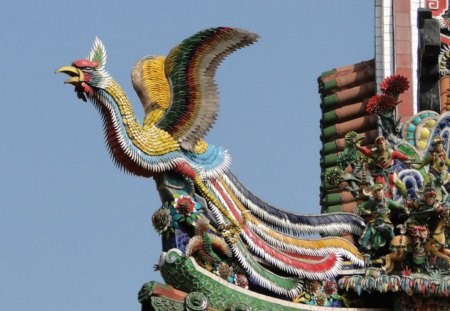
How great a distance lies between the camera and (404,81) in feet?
110

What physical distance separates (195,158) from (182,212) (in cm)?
115

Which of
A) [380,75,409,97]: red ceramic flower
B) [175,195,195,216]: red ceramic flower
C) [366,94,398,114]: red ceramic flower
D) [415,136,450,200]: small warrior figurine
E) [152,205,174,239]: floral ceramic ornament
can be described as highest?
[380,75,409,97]: red ceramic flower

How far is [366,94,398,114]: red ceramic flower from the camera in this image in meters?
33.7

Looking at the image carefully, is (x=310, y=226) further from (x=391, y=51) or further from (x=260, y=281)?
(x=391, y=51)

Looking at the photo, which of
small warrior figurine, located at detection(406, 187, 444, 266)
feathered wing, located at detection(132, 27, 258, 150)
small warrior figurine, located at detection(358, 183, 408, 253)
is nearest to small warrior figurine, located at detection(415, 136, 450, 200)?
small warrior figurine, located at detection(406, 187, 444, 266)

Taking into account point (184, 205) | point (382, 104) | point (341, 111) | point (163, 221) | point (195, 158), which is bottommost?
point (163, 221)

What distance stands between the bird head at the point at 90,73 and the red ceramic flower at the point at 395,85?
18.0 ft

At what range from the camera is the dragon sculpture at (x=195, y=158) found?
31203mm

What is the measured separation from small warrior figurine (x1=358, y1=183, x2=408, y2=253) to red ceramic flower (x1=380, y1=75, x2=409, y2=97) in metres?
1.83

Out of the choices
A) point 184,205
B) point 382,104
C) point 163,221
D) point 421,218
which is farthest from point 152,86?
point 421,218

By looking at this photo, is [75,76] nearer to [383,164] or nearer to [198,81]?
[198,81]

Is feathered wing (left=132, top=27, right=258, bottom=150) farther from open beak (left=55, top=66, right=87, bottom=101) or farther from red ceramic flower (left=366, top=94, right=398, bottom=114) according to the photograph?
red ceramic flower (left=366, top=94, right=398, bottom=114)

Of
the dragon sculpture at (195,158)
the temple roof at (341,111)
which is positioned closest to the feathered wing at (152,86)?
the dragon sculpture at (195,158)

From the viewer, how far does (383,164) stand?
110 feet
